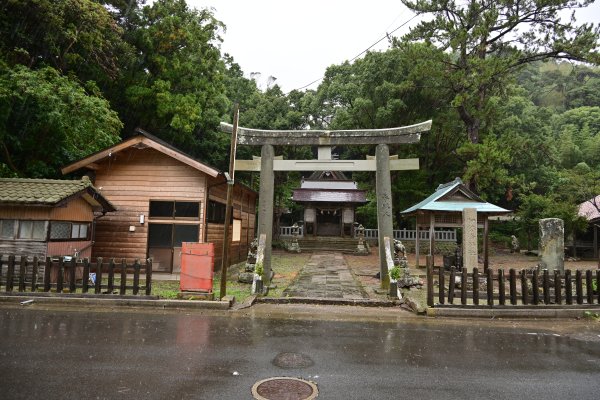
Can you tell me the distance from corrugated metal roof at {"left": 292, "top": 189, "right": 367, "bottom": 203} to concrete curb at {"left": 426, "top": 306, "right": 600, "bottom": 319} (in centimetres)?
2370

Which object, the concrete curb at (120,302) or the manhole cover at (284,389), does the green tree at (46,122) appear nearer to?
the concrete curb at (120,302)

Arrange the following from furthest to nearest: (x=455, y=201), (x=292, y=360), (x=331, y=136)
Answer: (x=455, y=201) → (x=331, y=136) → (x=292, y=360)

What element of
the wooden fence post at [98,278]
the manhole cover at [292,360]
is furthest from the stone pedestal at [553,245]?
the wooden fence post at [98,278]

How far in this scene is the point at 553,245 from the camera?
1079 cm

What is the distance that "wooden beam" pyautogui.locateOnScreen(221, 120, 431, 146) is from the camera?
1223 centimetres

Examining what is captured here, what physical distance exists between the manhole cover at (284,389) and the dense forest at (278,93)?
42.7ft

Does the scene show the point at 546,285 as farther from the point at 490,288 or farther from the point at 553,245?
the point at 553,245

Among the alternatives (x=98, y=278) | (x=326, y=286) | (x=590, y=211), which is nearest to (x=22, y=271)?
(x=98, y=278)

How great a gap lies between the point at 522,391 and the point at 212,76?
940 inches

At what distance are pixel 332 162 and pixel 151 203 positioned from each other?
7.64m

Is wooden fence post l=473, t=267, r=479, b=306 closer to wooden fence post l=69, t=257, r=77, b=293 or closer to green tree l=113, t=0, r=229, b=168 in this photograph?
wooden fence post l=69, t=257, r=77, b=293

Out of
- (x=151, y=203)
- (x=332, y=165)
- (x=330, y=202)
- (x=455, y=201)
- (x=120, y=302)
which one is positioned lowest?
(x=120, y=302)

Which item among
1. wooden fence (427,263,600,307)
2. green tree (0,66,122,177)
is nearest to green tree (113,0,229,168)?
green tree (0,66,122,177)

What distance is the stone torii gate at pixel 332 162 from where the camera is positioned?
12.2 m
